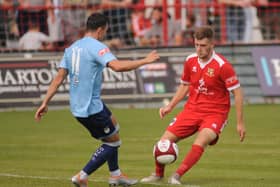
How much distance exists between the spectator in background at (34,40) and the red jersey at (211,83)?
37.4 ft

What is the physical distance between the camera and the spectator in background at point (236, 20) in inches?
954

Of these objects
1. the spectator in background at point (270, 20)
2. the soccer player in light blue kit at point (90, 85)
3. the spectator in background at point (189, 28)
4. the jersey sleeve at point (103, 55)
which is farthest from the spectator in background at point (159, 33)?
the jersey sleeve at point (103, 55)

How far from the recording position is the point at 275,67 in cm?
2270

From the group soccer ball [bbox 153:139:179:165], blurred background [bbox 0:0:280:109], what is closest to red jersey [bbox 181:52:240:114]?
soccer ball [bbox 153:139:179:165]

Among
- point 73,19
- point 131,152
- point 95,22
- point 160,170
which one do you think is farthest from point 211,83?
point 73,19

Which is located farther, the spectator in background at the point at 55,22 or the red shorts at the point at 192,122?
the spectator in background at the point at 55,22

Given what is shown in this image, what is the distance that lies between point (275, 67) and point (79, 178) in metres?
12.7

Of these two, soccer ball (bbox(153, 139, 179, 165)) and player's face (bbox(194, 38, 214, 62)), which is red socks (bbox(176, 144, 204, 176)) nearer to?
soccer ball (bbox(153, 139, 179, 165))

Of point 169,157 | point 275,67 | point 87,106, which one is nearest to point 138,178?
point 169,157

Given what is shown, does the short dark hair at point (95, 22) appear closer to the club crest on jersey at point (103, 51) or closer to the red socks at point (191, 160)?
the club crest on jersey at point (103, 51)

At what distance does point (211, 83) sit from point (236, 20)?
12755mm

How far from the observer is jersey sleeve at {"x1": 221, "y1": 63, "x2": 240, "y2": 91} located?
11.6 metres

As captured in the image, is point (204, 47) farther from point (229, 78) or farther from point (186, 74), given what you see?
point (186, 74)

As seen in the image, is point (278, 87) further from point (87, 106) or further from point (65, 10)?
point (87, 106)
